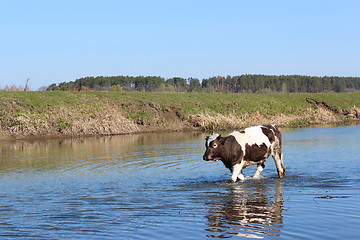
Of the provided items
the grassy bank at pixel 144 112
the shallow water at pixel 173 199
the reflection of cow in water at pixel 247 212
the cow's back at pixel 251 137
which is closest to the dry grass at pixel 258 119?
the grassy bank at pixel 144 112

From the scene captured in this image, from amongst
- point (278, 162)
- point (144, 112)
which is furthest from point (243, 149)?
point (144, 112)

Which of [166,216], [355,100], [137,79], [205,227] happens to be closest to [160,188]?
[166,216]

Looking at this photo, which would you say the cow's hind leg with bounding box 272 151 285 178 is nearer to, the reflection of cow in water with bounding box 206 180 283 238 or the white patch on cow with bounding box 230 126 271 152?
the white patch on cow with bounding box 230 126 271 152

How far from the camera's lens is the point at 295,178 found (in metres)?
15.2

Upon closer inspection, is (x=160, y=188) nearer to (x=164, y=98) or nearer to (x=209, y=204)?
(x=209, y=204)

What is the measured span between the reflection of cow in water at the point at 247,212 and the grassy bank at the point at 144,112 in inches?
967

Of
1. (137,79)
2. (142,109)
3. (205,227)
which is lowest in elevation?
(205,227)

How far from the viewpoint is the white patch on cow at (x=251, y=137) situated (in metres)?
14.6

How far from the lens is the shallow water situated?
898 centimetres

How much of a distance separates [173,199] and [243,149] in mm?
3467

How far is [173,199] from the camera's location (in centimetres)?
1203

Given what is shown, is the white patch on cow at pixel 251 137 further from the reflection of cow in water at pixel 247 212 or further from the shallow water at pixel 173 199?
the reflection of cow in water at pixel 247 212

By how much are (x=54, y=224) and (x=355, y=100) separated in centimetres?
5550

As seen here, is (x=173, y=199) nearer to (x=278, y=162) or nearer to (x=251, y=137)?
(x=251, y=137)
